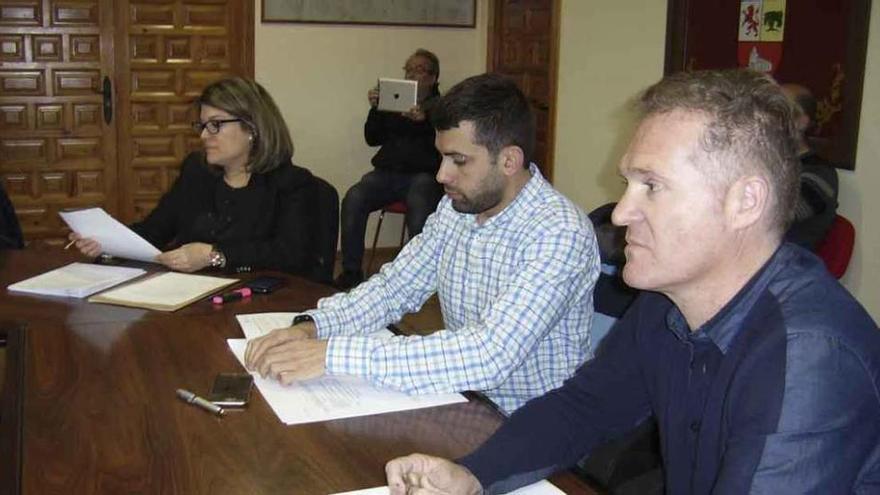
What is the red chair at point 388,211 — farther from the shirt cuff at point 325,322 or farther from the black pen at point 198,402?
the black pen at point 198,402

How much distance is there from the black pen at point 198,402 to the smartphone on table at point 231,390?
0.02 metres

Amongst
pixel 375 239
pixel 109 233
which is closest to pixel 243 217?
pixel 109 233

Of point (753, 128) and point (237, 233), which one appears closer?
point (753, 128)

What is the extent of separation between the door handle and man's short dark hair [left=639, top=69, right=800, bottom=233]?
4765 mm

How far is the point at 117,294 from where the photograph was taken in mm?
2258

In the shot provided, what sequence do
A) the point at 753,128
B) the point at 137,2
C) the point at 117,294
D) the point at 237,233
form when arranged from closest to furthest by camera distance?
the point at 753,128 → the point at 117,294 → the point at 237,233 → the point at 137,2

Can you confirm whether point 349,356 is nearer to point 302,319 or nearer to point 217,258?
point 302,319

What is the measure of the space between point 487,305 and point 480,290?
4 cm

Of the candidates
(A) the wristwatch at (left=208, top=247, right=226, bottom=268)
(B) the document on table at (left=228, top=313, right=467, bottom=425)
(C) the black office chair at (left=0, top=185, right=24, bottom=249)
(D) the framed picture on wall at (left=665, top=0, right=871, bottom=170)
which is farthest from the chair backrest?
(D) the framed picture on wall at (left=665, top=0, right=871, bottom=170)

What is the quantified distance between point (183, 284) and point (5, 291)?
0.42 metres

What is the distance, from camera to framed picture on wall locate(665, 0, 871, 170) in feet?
11.3

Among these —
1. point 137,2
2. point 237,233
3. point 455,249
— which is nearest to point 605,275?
point 455,249

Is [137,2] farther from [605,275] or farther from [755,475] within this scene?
[755,475]

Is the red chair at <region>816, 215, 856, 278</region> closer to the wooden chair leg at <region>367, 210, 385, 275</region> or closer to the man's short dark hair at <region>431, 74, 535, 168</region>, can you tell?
the man's short dark hair at <region>431, 74, 535, 168</region>
